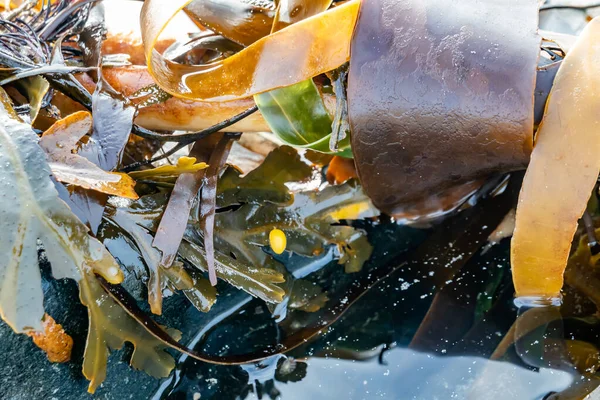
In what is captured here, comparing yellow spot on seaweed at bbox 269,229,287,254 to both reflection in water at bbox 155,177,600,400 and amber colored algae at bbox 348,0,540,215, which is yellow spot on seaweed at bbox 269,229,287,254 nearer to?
reflection in water at bbox 155,177,600,400

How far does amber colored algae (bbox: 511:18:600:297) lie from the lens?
995 mm

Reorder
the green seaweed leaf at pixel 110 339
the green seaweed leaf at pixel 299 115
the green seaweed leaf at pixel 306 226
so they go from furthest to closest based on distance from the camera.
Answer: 1. the green seaweed leaf at pixel 306 226
2. the green seaweed leaf at pixel 299 115
3. the green seaweed leaf at pixel 110 339

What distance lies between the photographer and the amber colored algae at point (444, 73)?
100cm

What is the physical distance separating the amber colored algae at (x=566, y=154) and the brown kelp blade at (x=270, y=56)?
1.42ft

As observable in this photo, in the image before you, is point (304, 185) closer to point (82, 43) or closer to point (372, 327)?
point (372, 327)

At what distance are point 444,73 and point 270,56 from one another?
349 millimetres

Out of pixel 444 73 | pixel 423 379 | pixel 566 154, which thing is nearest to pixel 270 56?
pixel 444 73

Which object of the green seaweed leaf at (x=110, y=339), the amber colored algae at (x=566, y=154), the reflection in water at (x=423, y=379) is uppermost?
the amber colored algae at (x=566, y=154)

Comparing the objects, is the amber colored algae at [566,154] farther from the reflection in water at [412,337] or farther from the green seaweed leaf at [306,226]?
the green seaweed leaf at [306,226]

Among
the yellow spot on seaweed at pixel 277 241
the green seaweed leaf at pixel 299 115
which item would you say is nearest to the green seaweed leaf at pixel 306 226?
the yellow spot on seaweed at pixel 277 241

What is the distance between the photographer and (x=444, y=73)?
101 cm

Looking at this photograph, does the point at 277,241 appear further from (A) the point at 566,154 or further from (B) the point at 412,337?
(A) the point at 566,154

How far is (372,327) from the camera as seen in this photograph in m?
1.21

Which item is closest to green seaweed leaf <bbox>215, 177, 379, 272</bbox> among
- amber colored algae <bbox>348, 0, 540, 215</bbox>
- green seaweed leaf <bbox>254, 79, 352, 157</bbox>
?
green seaweed leaf <bbox>254, 79, 352, 157</bbox>
